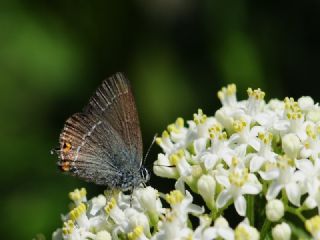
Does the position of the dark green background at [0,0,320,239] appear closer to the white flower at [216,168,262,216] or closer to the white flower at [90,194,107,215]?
the white flower at [90,194,107,215]

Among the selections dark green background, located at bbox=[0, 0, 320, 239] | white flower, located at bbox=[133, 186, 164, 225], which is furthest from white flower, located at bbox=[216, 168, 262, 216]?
dark green background, located at bbox=[0, 0, 320, 239]

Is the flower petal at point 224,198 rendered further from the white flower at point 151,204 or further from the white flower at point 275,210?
the white flower at point 151,204

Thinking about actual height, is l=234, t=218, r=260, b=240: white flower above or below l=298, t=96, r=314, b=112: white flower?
below

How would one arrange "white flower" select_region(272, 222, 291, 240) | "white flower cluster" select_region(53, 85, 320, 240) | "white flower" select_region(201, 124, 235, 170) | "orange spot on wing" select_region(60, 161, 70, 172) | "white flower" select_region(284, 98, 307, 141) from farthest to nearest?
"orange spot on wing" select_region(60, 161, 70, 172) → "white flower" select_region(284, 98, 307, 141) → "white flower" select_region(201, 124, 235, 170) → "white flower cluster" select_region(53, 85, 320, 240) → "white flower" select_region(272, 222, 291, 240)

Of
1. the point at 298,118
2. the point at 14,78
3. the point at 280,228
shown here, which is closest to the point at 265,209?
the point at 280,228

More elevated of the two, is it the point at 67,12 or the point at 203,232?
the point at 67,12

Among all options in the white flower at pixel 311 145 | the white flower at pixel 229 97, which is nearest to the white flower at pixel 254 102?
the white flower at pixel 229 97

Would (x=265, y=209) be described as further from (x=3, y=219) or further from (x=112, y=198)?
(x=3, y=219)
